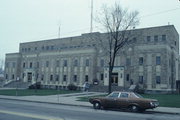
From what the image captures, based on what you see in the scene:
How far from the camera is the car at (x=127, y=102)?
18.3m

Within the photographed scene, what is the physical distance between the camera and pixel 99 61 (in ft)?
166

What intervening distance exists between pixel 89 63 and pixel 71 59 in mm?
5412

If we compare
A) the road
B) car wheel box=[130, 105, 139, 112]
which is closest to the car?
car wheel box=[130, 105, 139, 112]

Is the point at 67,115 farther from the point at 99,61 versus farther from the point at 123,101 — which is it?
the point at 99,61

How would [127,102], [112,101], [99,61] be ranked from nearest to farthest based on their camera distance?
[127,102] < [112,101] < [99,61]

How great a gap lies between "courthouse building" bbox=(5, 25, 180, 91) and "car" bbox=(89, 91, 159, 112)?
66.3 ft

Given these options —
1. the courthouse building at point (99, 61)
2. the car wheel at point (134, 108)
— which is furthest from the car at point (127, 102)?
the courthouse building at point (99, 61)

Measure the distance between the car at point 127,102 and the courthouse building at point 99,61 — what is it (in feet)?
66.3

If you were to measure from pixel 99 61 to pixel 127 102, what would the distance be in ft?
104

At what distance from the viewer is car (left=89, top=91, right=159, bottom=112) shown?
18.3 meters

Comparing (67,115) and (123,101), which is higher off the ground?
(123,101)

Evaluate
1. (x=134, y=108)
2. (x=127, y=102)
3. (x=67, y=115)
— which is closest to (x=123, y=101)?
(x=127, y=102)

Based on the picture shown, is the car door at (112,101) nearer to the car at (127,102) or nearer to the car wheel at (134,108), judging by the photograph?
the car at (127,102)

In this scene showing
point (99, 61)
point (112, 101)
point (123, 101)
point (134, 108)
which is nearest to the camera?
point (134, 108)
